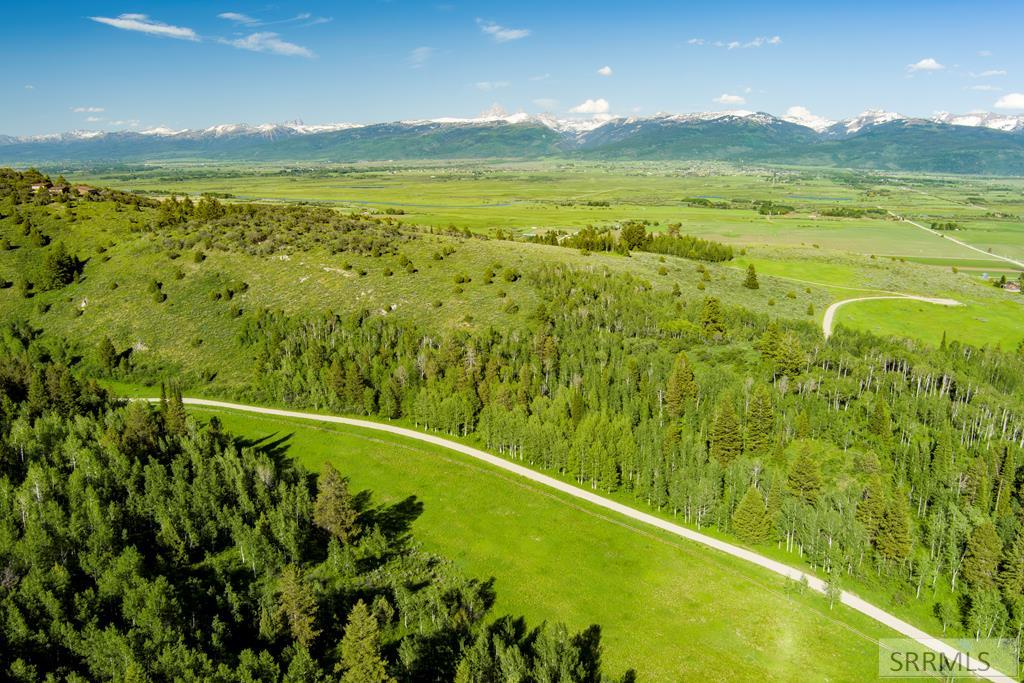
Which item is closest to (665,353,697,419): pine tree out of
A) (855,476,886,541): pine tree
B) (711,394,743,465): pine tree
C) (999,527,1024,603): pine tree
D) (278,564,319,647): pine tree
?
(711,394,743,465): pine tree

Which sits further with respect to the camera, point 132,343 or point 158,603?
point 132,343

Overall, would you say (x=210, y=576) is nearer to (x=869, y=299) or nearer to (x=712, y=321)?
(x=712, y=321)

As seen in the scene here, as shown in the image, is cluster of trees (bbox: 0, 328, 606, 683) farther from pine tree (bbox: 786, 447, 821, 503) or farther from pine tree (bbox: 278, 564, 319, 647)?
pine tree (bbox: 786, 447, 821, 503)

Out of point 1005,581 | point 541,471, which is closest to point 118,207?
point 541,471

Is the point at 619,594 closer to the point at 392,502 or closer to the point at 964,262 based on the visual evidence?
the point at 392,502

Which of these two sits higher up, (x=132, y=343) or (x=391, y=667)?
(x=132, y=343)

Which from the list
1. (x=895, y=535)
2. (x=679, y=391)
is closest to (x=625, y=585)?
(x=895, y=535)
